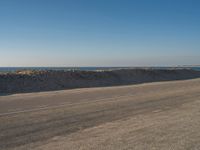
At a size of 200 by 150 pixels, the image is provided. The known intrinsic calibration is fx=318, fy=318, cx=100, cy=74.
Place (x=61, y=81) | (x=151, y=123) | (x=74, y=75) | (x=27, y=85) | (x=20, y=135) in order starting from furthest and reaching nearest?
(x=74, y=75) → (x=61, y=81) → (x=27, y=85) → (x=151, y=123) → (x=20, y=135)

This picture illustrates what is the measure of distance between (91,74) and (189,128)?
98.0ft

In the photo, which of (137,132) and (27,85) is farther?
(27,85)

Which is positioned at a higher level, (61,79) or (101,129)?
(61,79)

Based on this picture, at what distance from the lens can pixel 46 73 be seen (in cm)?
3325

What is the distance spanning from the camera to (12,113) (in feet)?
39.0

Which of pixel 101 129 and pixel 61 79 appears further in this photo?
pixel 61 79

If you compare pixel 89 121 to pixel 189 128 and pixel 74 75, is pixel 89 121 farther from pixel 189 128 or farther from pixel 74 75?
pixel 74 75

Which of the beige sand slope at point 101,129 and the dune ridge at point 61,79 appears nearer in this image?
the beige sand slope at point 101,129

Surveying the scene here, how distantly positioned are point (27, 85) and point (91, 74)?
11.2 metres

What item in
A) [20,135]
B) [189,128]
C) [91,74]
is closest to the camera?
[20,135]

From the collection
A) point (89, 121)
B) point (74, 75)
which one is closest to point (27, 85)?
point (74, 75)

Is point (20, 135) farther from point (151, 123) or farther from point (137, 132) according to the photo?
point (151, 123)

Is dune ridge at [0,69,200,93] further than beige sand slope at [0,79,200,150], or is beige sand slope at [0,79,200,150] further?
dune ridge at [0,69,200,93]

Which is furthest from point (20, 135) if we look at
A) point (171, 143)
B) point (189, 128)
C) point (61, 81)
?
point (61, 81)
